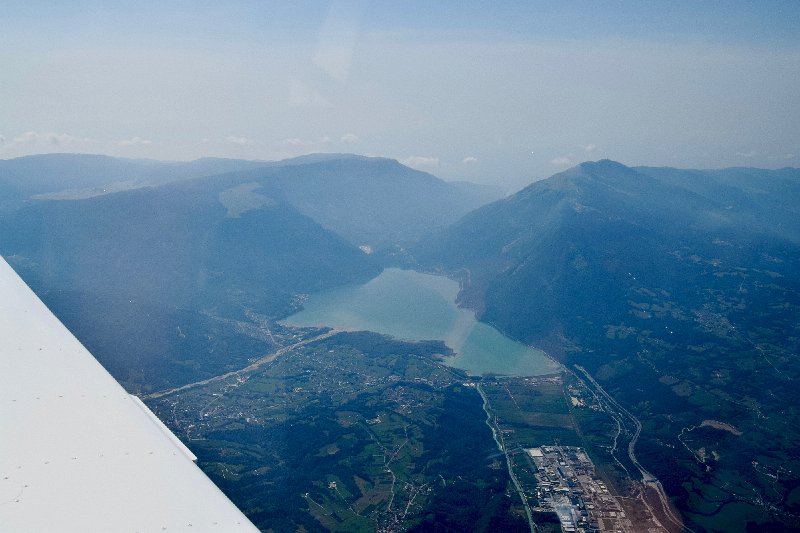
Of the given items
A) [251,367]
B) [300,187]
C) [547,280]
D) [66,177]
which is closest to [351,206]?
[300,187]

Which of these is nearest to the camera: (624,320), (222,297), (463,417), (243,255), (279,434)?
(279,434)

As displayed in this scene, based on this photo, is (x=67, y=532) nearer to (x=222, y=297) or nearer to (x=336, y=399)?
(x=336, y=399)

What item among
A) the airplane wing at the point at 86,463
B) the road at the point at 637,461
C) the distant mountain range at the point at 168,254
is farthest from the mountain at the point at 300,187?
the airplane wing at the point at 86,463

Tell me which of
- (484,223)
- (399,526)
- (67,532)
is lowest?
(484,223)

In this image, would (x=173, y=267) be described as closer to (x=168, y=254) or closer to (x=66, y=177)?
(x=168, y=254)

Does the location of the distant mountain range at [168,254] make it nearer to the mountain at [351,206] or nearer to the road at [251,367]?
the mountain at [351,206]

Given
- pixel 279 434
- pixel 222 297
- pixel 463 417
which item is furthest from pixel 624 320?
pixel 222 297
